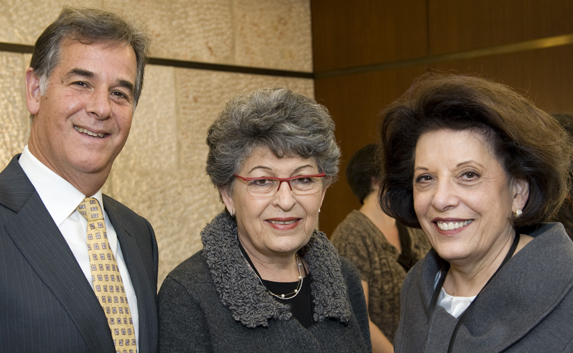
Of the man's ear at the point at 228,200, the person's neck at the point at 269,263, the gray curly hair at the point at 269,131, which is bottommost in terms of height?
the person's neck at the point at 269,263

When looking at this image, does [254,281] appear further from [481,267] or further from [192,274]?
[481,267]

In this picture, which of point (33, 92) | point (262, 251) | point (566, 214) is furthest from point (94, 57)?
point (566, 214)

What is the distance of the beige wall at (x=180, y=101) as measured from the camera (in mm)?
3766

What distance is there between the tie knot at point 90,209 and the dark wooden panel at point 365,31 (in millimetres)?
3110

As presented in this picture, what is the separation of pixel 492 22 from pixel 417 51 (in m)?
0.62

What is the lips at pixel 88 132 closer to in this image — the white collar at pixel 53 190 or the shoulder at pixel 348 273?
the white collar at pixel 53 190

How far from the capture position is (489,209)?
1639mm

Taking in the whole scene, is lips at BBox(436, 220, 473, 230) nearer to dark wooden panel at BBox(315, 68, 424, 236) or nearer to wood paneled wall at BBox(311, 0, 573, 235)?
wood paneled wall at BBox(311, 0, 573, 235)

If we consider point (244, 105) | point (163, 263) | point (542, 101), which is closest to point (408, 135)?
point (244, 105)

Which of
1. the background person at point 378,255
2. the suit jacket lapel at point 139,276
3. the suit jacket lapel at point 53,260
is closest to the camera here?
the suit jacket lapel at point 53,260

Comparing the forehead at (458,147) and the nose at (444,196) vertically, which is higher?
the forehead at (458,147)

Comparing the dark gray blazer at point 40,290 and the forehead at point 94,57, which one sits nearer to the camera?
the dark gray blazer at point 40,290

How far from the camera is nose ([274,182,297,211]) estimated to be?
1.93 metres

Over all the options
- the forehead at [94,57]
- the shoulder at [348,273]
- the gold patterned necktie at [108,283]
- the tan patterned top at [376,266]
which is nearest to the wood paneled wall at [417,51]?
the tan patterned top at [376,266]
